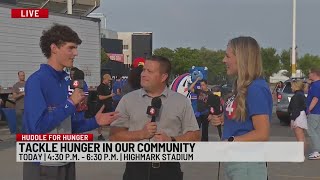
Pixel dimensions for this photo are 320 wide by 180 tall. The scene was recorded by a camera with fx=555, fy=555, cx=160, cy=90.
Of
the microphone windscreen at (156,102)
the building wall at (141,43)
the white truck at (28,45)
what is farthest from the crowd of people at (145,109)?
the building wall at (141,43)

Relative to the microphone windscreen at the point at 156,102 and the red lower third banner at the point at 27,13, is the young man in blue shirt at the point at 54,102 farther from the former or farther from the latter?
the red lower third banner at the point at 27,13

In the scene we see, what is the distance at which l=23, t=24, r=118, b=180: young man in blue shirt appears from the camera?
3.76 meters

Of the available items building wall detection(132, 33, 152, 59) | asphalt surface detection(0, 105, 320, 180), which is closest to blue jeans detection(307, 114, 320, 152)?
asphalt surface detection(0, 105, 320, 180)

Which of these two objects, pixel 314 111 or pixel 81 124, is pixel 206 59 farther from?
pixel 81 124

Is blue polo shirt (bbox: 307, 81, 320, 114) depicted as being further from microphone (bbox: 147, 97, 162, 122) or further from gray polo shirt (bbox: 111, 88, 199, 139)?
microphone (bbox: 147, 97, 162, 122)

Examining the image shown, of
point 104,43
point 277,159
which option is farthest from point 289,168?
point 104,43

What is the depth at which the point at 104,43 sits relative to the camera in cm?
6831

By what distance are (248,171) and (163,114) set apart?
2.65 feet

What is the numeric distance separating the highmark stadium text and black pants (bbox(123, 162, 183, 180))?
0.06m

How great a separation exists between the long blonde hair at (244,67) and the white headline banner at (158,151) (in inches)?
10.5

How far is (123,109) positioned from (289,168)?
19.6ft

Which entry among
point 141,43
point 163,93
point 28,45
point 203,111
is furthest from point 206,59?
point 163,93

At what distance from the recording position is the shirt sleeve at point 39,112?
3.73 m

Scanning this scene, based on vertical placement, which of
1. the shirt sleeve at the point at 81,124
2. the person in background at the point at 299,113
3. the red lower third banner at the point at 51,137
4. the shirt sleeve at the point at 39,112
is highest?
the shirt sleeve at the point at 39,112
